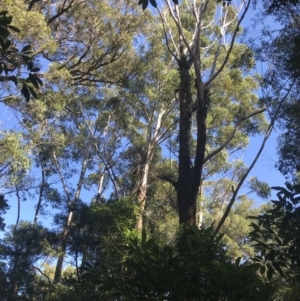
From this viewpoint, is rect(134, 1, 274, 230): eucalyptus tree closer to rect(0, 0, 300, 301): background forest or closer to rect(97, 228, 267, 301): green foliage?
rect(0, 0, 300, 301): background forest

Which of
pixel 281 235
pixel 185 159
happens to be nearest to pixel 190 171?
pixel 185 159

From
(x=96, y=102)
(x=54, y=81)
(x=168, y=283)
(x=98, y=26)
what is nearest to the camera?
(x=168, y=283)

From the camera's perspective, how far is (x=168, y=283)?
5.47ft

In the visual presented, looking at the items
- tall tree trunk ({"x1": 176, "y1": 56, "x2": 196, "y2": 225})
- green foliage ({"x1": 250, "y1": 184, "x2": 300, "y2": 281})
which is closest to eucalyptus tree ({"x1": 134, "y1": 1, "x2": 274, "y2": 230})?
tall tree trunk ({"x1": 176, "y1": 56, "x2": 196, "y2": 225})

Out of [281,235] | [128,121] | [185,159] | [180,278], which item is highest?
[128,121]

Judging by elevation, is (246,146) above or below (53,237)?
above

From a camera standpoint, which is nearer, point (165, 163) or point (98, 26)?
point (98, 26)

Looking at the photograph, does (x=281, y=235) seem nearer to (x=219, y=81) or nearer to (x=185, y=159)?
(x=185, y=159)

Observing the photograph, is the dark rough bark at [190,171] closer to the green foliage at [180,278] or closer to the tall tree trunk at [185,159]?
the tall tree trunk at [185,159]

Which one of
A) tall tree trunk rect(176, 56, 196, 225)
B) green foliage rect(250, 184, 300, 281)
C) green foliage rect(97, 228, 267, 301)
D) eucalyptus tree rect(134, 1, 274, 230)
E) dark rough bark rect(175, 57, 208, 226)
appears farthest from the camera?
eucalyptus tree rect(134, 1, 274, 230)

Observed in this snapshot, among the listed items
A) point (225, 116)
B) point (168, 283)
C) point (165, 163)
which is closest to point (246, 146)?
point (225, 116)

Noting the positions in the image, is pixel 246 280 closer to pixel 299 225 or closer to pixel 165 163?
pixel 299 225

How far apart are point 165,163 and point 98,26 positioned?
481 cm

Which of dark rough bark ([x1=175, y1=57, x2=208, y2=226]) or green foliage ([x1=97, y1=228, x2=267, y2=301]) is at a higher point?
dark rough bark ([x1=175, y1=57, x2=208, y2=226])
